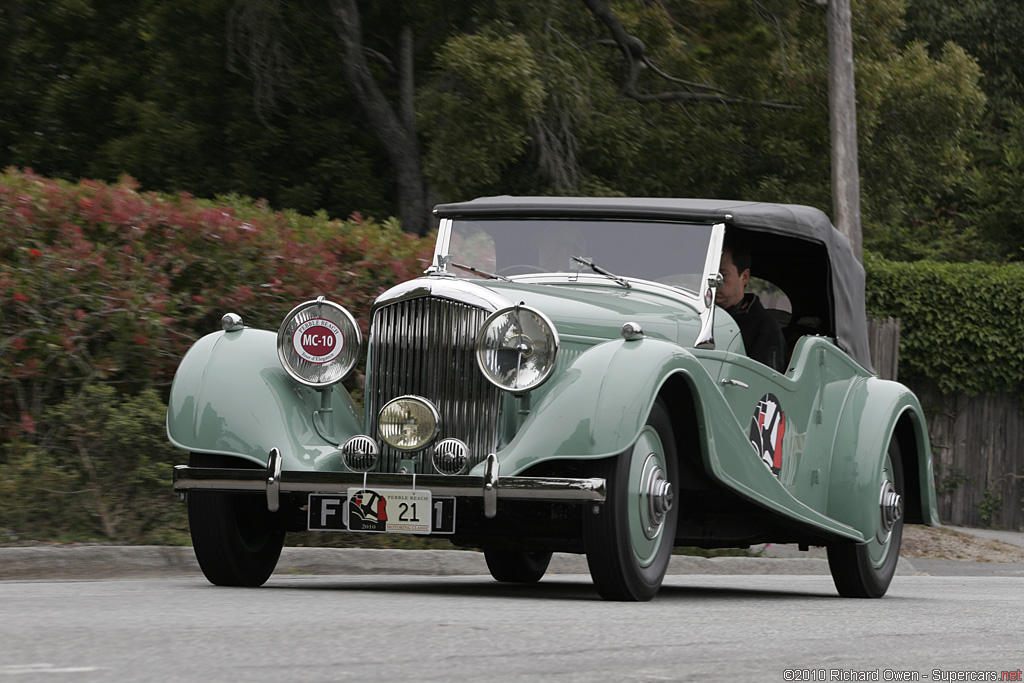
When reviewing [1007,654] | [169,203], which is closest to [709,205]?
[1007,654]

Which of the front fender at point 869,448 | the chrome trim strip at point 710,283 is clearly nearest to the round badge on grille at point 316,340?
the chrome trim strip at point 710,283

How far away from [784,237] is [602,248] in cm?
133

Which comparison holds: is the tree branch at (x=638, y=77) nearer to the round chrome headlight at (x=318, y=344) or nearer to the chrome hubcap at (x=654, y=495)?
the round chrome headlight at (x=318, y=344)

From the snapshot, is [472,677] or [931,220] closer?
[472,677]

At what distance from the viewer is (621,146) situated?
1819 centimetres

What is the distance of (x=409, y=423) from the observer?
6.32 m

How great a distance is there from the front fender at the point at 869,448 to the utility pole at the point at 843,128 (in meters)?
5.76

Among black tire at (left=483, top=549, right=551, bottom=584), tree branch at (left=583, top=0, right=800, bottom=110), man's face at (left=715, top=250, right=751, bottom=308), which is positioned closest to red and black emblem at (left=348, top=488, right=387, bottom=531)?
man's face at (left=715, top=250, right=751, bottom=308)

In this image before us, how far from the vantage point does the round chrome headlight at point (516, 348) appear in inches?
241

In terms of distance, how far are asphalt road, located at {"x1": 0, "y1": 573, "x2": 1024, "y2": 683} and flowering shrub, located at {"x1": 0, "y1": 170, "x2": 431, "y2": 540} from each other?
6.86 feet

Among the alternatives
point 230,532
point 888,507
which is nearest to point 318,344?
point 230,532

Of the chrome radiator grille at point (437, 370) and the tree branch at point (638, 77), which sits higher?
the tree branch at point (638, 77)

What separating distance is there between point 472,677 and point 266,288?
600 centimetres

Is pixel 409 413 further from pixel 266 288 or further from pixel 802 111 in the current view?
pixel 802 111
